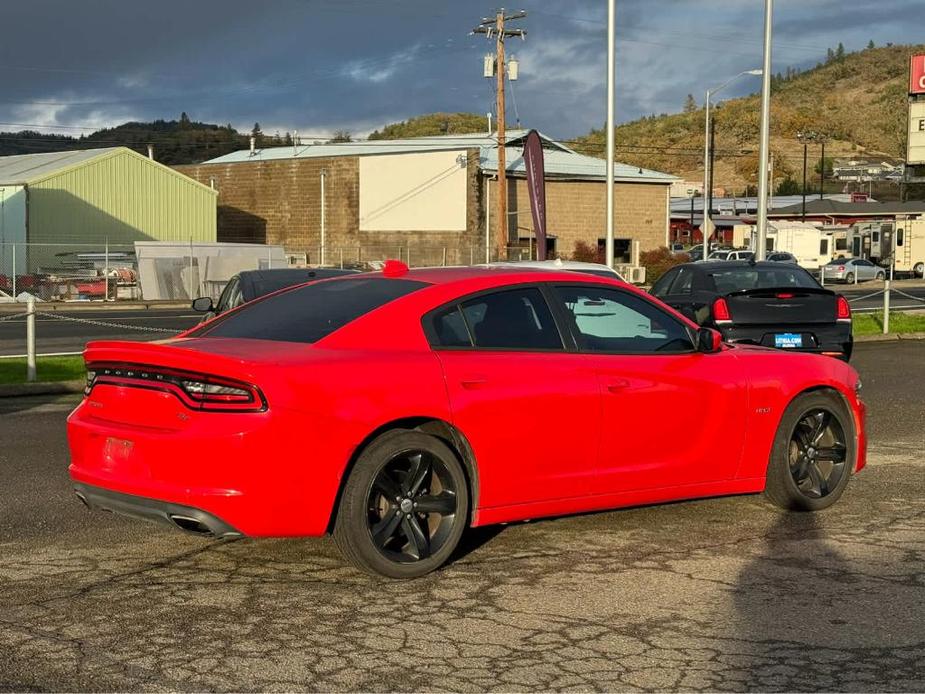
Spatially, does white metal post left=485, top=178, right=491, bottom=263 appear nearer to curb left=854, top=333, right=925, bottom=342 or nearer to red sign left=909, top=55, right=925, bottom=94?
red sign left=909, top=55, right=925, bottom=94

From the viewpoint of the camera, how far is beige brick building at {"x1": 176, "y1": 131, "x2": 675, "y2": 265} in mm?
63875

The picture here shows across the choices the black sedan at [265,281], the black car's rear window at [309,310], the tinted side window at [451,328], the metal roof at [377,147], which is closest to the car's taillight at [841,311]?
the black sedan at [265,281]

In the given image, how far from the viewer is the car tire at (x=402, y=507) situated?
648 cm

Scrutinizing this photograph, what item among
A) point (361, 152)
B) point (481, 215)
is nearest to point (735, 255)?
point (481, 215)

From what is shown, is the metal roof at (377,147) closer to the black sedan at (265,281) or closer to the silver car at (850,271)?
the silver car at (850,271)

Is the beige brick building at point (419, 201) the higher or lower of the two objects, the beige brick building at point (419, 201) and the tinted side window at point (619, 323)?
the higher

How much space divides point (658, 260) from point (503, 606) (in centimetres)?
5908

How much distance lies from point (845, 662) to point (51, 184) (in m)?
54.0

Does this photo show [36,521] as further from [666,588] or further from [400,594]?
[666,588]

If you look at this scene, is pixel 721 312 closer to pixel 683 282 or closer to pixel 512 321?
pixel 683 282

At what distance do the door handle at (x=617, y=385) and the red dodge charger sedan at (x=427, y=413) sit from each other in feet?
0.04

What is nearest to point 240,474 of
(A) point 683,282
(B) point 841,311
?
(B) point 841,311

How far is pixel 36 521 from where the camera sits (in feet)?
26.4

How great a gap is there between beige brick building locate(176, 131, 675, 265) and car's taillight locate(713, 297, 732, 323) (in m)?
44.6
